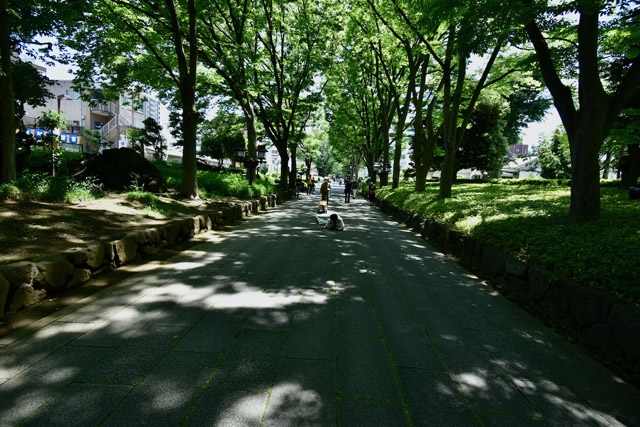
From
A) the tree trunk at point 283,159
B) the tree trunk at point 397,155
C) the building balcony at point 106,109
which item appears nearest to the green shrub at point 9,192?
the tree trunk at point 283,159

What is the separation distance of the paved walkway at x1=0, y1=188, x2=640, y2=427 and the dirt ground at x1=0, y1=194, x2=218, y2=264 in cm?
106

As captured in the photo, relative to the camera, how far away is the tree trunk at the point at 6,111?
266 inches

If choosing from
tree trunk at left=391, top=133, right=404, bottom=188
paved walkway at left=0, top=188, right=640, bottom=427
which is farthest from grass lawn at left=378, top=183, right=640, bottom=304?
tree trunk at left=391, top=133, right=404, bottom=188

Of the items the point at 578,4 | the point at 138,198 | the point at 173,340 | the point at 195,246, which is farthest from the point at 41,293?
the point at 578,4

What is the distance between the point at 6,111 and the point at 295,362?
8855 millimetres

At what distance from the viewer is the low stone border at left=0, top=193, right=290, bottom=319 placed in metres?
3.09

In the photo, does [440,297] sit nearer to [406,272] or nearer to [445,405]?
[406,272]

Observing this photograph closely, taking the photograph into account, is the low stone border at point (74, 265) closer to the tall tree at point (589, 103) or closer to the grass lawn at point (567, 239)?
the grass lawn at point (567, 239)

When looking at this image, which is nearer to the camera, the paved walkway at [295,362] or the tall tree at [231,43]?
the paved walkway at [295,362]

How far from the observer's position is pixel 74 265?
392 centimetres

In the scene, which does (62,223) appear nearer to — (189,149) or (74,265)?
(74,265)

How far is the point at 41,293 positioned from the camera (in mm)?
3426

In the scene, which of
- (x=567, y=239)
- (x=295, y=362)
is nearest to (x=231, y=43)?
(x=567, y=239)

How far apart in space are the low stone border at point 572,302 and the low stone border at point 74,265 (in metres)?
5.89
